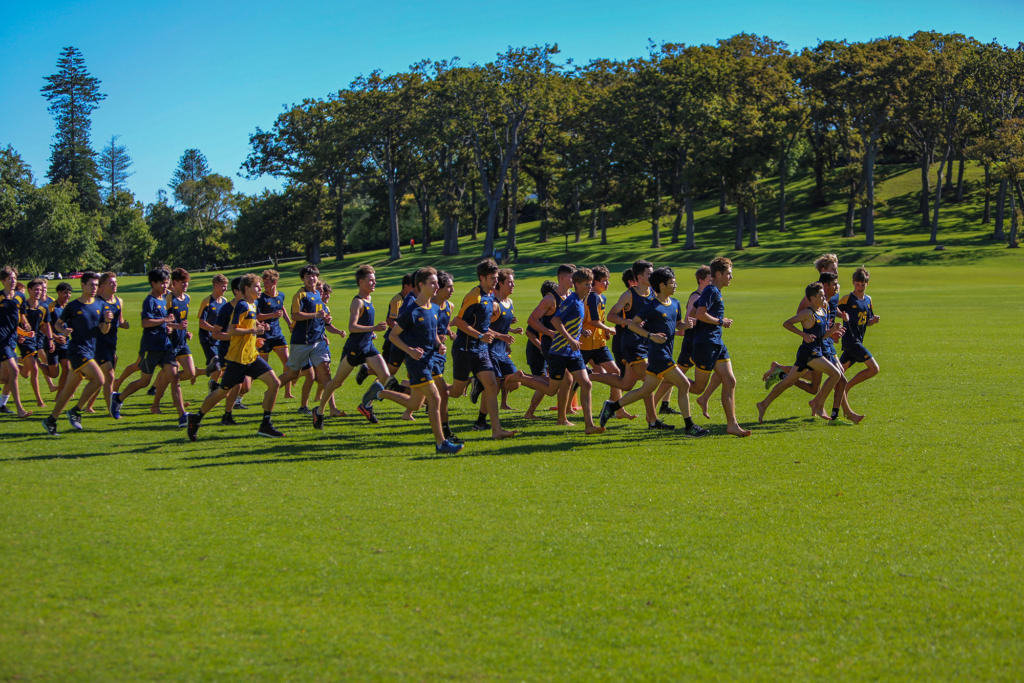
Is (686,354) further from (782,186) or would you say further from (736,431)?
(782,186)

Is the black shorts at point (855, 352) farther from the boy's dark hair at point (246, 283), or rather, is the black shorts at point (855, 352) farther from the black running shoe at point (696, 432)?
the boy's dark hair at point (246, 283)

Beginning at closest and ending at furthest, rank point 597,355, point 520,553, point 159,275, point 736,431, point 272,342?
1. point 520,553
2. point 736,431
3. point 159,275
4. point 597,355
5. point 272,342

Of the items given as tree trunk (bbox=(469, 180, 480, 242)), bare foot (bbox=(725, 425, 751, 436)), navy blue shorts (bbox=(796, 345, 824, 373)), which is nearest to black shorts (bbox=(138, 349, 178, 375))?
bare foot (bbox=(725, 425, 751, 436))

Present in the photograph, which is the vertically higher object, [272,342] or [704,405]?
[272,342]

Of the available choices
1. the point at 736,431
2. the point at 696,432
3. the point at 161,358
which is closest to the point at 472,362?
the point at 696,432

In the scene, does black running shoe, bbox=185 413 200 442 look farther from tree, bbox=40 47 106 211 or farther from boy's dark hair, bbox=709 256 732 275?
tree, bbox=40 47 106 211

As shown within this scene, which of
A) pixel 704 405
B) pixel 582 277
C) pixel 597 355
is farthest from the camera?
pixel 597 355

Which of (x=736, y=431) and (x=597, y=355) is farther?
(x=597, y=355)

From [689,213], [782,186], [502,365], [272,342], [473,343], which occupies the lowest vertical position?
[502,365]

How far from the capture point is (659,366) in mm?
9133

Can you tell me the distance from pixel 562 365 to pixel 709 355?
1750 millimetres

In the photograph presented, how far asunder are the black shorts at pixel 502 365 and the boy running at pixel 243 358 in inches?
105

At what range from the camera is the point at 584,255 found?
65.9 metres

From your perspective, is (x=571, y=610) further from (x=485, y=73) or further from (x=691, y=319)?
(x=485, y=73)
